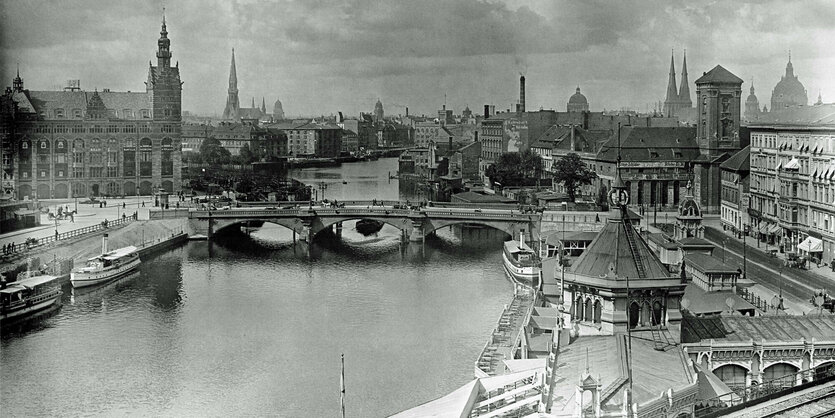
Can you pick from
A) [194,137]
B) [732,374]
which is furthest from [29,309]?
[194,137]

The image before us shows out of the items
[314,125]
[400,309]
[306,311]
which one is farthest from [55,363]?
[314,125]

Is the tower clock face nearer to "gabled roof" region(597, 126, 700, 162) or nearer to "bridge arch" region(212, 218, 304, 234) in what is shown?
"bridge arch" region(212, 218, 304, 234)

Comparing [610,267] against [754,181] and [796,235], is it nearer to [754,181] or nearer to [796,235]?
[796,235]

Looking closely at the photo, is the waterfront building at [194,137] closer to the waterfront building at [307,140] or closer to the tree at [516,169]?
the waterfront building at [307,140]

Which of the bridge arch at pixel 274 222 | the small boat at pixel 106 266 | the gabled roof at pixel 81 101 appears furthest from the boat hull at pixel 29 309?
the gabled roof at pixel 81 101

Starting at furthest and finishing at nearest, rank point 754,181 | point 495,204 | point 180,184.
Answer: point 180,184 → point 495,204 → point 754,181

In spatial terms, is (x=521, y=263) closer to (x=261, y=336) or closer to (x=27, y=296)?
(x=261, y=336)

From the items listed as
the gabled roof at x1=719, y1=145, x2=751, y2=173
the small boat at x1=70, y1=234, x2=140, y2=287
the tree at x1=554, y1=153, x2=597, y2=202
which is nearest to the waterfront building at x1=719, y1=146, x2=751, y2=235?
the gabled roof at x1=719, y1=145, x2=751, y2=173
